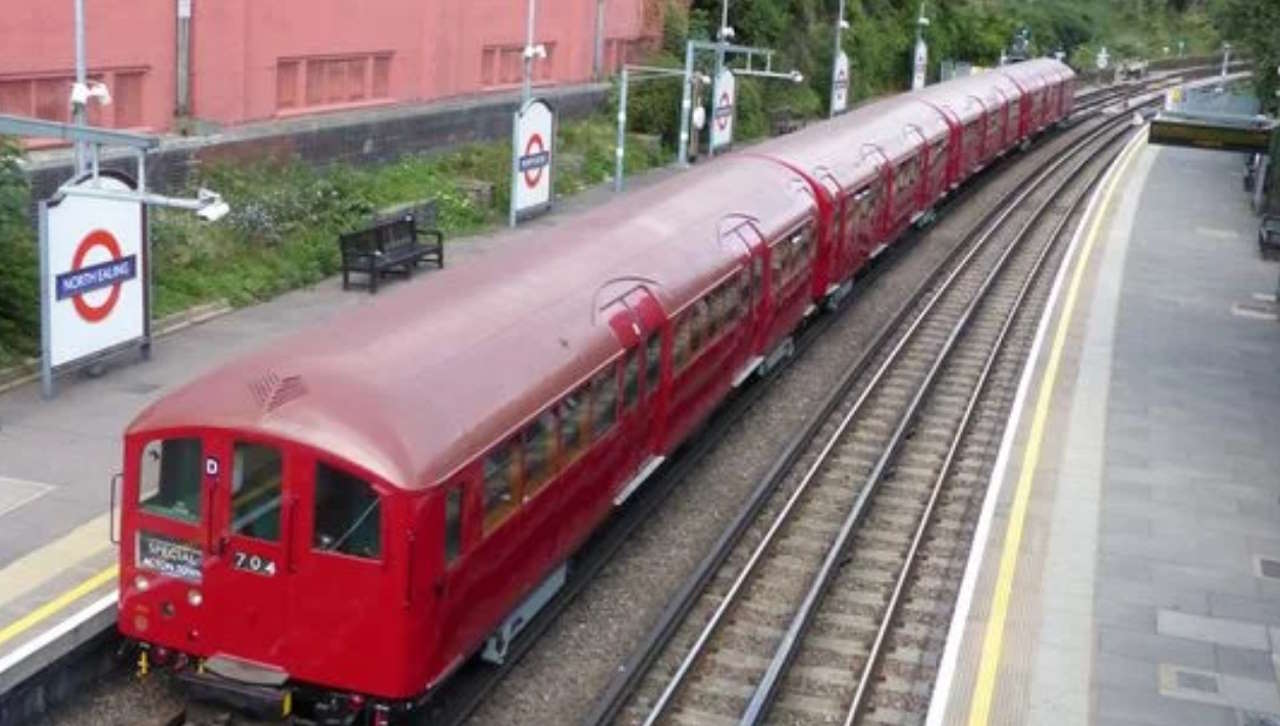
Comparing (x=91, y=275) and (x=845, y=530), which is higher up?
(x=91, y=275)

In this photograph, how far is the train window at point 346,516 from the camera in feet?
32.2

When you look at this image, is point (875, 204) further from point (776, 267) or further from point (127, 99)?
point (127, 99)

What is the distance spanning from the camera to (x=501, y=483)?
11.0 metres

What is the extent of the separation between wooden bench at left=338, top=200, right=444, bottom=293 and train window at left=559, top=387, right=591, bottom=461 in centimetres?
1079

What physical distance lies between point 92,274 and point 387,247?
691cm

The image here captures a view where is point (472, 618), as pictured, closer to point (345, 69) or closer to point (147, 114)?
point (147, 114)

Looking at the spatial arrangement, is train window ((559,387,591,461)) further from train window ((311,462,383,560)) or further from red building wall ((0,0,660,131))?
red building wall ((0,0,660,131))

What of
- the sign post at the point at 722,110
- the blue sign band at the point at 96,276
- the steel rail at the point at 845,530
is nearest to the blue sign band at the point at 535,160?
the steel rail at the point at 845,530

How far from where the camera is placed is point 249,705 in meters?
10.1

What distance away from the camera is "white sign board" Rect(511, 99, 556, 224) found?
2773 centimetres

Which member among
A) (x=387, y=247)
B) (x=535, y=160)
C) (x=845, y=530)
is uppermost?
(x=535, y=160)

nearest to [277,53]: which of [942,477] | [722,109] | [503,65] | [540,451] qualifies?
[503,65]

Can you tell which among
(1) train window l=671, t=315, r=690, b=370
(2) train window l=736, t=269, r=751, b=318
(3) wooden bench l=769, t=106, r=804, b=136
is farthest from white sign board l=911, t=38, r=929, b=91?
(1) train window l=671, t=315, r=690, b=370

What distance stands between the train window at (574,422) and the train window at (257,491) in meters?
2.65
